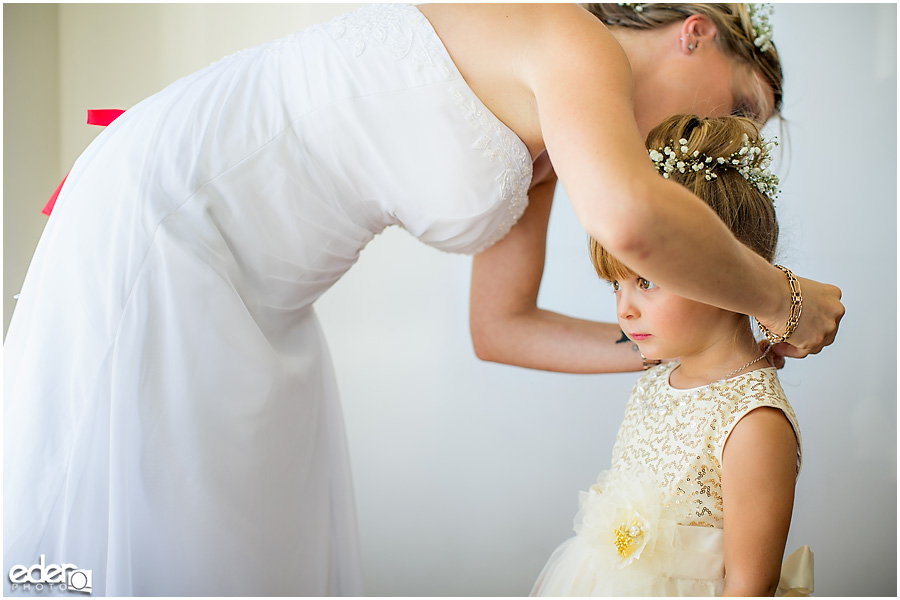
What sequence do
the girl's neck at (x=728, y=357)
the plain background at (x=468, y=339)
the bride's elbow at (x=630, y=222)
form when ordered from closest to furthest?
the bride's elbow at (x=630, y=222) < the girl's neck at (x=728, y=357) < the plain background at (x=468, y=339)

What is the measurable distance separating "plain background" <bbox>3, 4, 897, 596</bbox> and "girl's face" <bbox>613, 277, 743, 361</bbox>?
920mm

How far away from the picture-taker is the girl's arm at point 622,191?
60cm

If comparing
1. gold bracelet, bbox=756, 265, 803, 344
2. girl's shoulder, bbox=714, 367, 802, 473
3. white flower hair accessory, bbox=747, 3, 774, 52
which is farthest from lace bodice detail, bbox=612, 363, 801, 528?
white flower hair accessory, bbox=747, 3, 774, 52

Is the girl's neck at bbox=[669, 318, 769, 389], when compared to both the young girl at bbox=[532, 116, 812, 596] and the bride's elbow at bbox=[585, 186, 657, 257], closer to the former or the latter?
the young girl at bbox=[532, 116, 812, 596]

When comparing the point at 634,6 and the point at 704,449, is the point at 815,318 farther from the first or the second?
the point at 634,6

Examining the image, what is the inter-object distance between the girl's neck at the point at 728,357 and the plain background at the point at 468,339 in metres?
0.89

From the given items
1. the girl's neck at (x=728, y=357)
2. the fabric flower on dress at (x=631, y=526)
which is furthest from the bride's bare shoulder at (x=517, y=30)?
the fabric flower on dress at (x=631, y=526)

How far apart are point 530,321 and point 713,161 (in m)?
0.48

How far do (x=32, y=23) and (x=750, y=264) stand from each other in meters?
1.86

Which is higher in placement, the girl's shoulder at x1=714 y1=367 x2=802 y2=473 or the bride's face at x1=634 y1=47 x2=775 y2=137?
the bride's face at x1=634 y1=47 x2=775 y2=137

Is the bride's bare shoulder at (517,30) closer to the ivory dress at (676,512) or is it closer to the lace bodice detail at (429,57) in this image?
the lace bodice detail at (429,57)

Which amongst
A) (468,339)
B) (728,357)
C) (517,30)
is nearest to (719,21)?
(517,30)

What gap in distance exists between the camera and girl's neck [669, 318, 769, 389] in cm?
97

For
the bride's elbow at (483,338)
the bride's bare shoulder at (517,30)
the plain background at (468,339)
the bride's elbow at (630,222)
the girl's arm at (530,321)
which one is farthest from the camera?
the plain background at (468,339)
